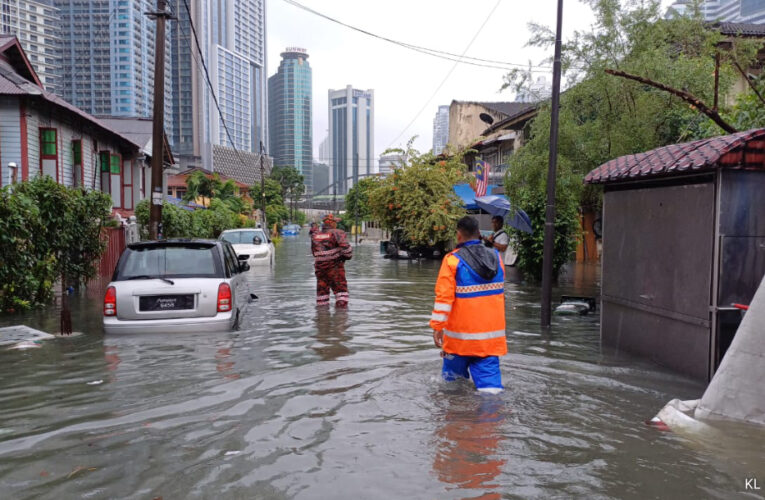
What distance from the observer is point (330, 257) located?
40.6ft

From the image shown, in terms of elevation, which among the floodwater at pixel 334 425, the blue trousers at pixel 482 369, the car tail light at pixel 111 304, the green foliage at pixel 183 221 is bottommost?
the floodwater at pixel 334 425

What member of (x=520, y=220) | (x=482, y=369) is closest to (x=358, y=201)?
(x=520, y=220)

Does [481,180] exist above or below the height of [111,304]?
above

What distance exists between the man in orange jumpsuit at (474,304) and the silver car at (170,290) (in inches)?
151

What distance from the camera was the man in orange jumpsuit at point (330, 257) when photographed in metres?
12.3

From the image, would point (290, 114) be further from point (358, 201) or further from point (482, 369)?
point (482, 369)

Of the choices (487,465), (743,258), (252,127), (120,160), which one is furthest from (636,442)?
(252,127)

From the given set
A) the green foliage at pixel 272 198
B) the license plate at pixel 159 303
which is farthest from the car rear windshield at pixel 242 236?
the green foliage at pixel 272 198

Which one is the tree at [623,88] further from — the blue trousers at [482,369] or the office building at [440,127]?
the office building at [440,127]

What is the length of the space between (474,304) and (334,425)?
164 cm

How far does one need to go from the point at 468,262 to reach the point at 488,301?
409 mm

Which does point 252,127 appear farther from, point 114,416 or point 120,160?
point 114,416

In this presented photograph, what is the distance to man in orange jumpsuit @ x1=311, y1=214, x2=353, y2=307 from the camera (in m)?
12.3

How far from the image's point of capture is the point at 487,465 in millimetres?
4535
